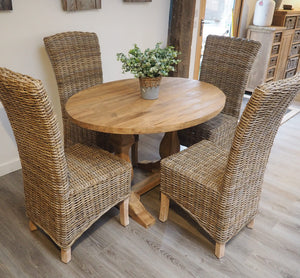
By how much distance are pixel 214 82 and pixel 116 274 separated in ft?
5.51

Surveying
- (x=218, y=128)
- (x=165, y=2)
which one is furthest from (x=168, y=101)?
(x=165, y=2)

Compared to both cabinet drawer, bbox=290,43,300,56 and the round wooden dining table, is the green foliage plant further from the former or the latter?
cabinet drawer, bbox=290,43,300,56

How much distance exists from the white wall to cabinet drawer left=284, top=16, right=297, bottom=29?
2089 mm

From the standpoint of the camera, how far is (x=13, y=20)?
6.89 ft

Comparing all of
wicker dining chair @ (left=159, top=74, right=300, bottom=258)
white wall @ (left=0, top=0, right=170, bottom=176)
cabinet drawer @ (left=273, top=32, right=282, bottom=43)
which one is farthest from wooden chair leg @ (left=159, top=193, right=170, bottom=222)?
cabinet drawer @ (left=273, top=32, right=282, bottom=43)

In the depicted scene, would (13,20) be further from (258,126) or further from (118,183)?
(258,126)

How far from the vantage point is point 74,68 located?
2.25 m

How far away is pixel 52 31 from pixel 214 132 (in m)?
1.43

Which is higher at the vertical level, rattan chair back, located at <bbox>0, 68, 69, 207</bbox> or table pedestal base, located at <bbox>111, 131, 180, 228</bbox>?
rattan chair back, located at <bbox>0, 68, 69, 207</bbox>

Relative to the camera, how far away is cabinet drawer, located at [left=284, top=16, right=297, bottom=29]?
430 centimetres

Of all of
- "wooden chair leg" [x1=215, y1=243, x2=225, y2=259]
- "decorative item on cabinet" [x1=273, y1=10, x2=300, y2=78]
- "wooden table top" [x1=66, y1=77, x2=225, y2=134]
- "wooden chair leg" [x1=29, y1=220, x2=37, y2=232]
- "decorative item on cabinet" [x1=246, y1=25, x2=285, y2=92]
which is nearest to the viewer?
"wooden table top" [x1=66, y1=77, x2=225, y2=134]

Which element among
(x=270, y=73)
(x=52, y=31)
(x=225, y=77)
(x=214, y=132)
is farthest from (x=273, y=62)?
(x=52, y=31)

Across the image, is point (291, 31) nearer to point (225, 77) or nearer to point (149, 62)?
point (225, 77)

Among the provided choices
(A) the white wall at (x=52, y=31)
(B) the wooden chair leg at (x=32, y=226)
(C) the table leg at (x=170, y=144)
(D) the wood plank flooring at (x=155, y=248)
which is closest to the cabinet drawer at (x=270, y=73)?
(A) the white wall at (x=52, y=31)
